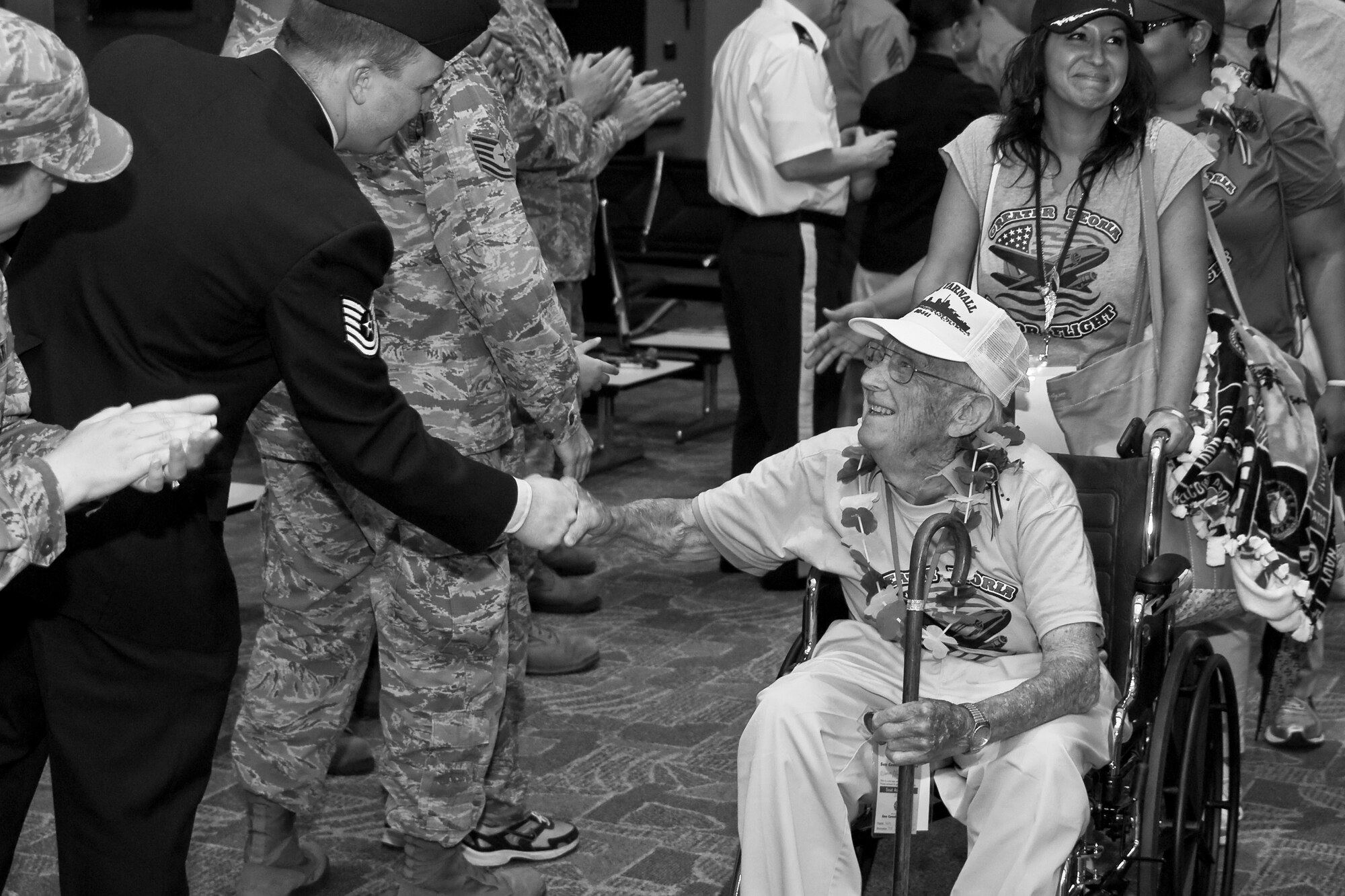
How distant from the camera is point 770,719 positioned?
2689mm

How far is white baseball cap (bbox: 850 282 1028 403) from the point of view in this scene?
281cm

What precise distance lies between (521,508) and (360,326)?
504mm

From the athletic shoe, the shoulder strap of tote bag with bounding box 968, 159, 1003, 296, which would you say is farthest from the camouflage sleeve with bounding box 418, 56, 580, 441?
the athletic shoe

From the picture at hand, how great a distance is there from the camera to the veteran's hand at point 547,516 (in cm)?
276

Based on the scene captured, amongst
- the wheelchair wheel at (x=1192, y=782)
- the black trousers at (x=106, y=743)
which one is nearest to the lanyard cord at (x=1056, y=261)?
the wheelchair wheel at (x=1192, y=782)

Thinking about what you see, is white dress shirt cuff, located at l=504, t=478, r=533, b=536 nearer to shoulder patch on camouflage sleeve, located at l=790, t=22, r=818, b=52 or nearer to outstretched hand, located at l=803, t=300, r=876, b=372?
outstretched hand, located at l=803, t=300, r=876, b=372

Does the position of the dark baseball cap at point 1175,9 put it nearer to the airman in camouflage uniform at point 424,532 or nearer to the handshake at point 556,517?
the airman in camouflage uniform at point 424,532

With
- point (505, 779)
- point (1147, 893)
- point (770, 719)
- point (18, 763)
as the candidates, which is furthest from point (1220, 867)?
point (18, 763)

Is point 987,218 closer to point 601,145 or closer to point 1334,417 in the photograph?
point 1334,417

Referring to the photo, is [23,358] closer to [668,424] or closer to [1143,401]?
[1143,401]

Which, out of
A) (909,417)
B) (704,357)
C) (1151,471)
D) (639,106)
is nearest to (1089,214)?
(1151,471)

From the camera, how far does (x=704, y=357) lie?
8055mm

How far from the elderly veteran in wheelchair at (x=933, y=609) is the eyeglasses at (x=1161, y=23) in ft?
3.67

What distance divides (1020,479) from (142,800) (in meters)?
1.54
